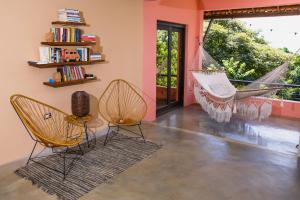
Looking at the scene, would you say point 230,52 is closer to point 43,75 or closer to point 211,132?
point 211,132

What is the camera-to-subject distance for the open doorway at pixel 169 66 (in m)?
5.30

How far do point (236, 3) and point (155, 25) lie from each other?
6.35 feet

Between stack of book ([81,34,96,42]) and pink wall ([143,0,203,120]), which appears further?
pink wall ([143,0,203,120])

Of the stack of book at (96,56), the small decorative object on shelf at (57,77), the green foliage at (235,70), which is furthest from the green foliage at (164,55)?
the small decorative object on shelf at (57,77)

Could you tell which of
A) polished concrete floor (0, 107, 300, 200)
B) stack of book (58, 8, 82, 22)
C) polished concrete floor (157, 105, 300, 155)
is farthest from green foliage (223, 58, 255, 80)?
stack of book (58, 8, 82, 22)

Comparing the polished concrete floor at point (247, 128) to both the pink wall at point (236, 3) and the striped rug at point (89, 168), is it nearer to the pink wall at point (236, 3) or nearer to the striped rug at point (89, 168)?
the striped rug at point (89, 168)

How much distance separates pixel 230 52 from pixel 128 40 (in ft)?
13.6

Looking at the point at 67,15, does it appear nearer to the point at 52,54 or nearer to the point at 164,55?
the point at 52,54

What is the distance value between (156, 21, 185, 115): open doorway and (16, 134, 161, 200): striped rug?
75.5 inches

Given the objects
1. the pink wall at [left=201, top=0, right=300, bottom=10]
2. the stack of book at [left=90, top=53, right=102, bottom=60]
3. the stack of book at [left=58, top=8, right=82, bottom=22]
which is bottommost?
the stack of book at [left=90, top=53, right=102, bottom=60]

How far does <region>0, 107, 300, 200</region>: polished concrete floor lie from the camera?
2.50 meters

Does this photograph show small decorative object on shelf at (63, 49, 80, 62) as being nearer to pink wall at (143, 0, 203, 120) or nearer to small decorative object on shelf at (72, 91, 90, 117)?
small decorative object on shelf at (72, 91, 90, 117)

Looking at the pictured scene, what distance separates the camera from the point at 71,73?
3.38 metres

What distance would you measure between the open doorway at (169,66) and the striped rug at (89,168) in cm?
192
